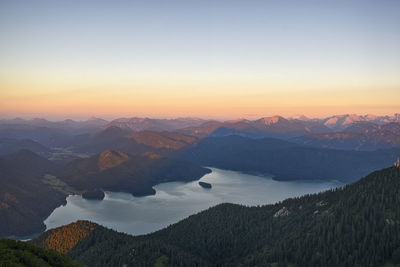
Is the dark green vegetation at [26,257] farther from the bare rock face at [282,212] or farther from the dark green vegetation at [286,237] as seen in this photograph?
the bare rock face at [282,212]

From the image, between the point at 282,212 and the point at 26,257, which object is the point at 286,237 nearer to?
the point at 282,212

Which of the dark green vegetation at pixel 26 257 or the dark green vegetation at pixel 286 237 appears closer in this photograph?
the dark green vegetation at pixel 26 257

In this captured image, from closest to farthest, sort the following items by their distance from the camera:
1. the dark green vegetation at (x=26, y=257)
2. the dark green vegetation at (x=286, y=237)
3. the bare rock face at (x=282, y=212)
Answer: the dark green vegetation at (x=26, y=257), the dark green vegetation at (x=286, y=237), the bare rock face at (x=282, y=212)

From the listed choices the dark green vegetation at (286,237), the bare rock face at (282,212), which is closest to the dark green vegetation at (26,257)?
the dark green vegetation at (286,237)

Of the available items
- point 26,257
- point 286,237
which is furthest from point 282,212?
point 26,257

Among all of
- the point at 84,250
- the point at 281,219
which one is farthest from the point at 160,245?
the point at 281,219
